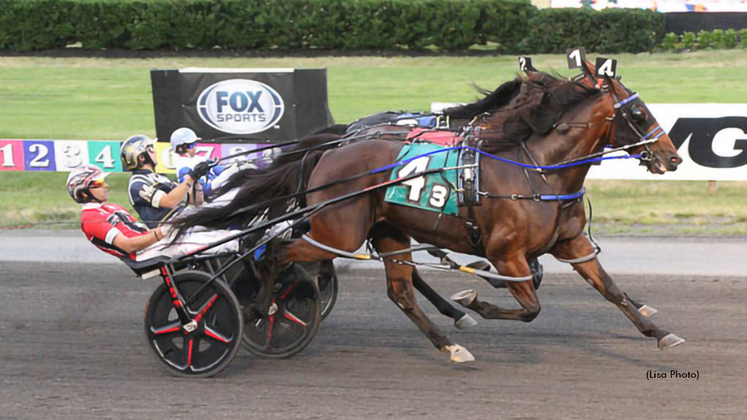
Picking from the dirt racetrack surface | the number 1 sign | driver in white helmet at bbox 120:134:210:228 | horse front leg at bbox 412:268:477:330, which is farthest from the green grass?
driver in white helmet at bbox 120:134:210:228

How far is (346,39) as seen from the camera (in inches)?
909

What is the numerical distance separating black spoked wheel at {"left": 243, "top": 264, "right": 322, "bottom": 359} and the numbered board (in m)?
4.95

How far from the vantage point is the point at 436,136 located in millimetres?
5641

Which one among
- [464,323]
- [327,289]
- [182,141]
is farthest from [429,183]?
[182,141]

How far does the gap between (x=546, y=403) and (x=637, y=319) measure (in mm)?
953

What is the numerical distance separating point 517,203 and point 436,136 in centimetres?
80

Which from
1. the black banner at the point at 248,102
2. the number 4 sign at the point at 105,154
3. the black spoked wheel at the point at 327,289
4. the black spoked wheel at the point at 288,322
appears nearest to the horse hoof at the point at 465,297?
the black spoked wheel at the point at 288,322

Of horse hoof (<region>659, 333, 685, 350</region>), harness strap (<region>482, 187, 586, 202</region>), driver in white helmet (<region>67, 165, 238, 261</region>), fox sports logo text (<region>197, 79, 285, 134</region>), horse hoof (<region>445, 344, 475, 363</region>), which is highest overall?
harness strap (<region>482, 187, 586, 202</region>)

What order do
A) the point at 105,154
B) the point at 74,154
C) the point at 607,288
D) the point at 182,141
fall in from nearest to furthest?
the point at 607,288
the point at 182,141
the point at 105,154
the point at 74,154

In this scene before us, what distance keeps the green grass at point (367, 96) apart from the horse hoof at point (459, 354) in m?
4.32

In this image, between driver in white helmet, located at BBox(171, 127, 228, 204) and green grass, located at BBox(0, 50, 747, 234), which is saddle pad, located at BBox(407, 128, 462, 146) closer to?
driver in white helmet, located at BBox(171, 127, 228, 204)

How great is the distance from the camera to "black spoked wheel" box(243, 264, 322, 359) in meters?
5.67

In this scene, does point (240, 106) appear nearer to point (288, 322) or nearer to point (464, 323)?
point (288, 322)

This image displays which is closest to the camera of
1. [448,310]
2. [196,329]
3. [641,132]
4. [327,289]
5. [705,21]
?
[641,132]
